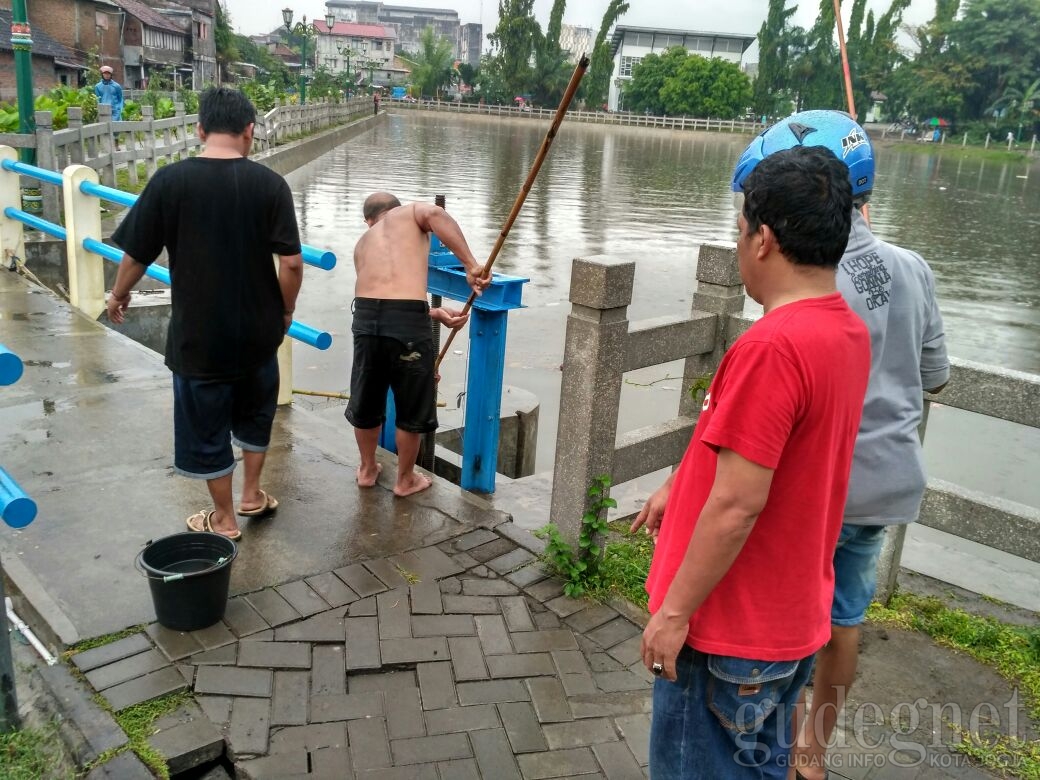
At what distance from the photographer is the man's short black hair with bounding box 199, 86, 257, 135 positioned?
138 inches

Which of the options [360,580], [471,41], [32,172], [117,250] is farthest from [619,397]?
[471,41]

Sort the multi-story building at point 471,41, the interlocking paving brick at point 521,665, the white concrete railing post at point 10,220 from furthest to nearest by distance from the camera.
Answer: the multi-story building at point 471,41, the white concrete railing post at point 10,220, the interlocking paving brick at point 521,665

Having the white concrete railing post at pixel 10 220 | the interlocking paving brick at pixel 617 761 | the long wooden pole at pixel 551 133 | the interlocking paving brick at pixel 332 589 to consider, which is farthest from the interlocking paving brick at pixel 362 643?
the white concrete railing post at pixel 10 220

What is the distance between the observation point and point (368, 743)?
9.04 feet

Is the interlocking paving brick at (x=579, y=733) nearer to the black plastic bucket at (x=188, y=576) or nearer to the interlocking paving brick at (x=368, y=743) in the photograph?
the interlocking paving brick at (x=368, y=743)

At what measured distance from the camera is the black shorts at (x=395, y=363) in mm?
4309

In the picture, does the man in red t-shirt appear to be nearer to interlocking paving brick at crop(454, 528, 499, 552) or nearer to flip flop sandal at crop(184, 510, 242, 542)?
interlocking paving brick at crop(454, 528, 499, 552)

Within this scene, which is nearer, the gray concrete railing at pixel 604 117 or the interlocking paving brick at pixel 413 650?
the interlocking paving brick at pixel 413 650

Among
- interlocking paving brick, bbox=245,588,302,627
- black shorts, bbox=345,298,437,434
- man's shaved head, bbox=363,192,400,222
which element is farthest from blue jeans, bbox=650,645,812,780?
man's shaved head, bbox=363,192,400,222

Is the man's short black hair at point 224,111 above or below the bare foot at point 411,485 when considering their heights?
above

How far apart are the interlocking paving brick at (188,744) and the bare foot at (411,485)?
1.83 m

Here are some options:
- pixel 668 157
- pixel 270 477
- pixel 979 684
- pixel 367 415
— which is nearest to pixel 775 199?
pixel 979 684

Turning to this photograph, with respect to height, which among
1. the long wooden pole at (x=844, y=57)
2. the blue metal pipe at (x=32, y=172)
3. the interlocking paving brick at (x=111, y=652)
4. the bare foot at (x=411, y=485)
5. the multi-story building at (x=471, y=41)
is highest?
the multi-story building at (x=471, y=41)

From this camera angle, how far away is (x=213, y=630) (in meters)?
3.25
